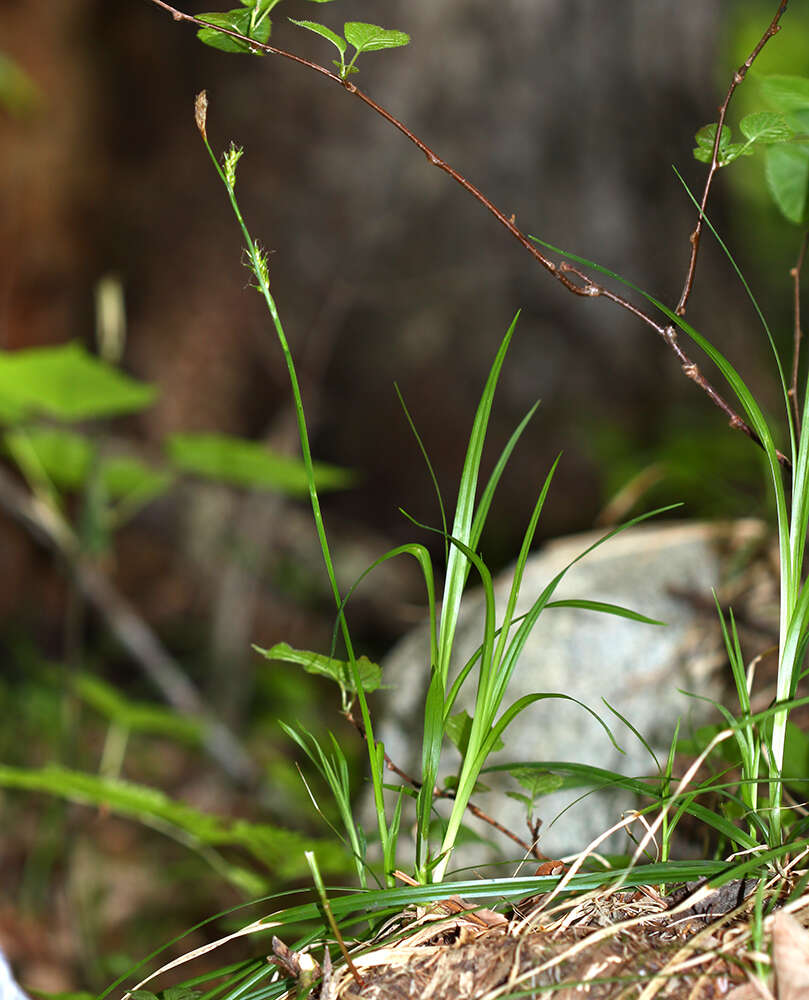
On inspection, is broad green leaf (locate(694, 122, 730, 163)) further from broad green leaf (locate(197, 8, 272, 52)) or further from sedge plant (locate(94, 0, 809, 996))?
broad green leaf (locate(197, 8, 272, 52))

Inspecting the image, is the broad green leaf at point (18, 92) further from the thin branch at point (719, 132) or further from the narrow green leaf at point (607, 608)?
the narrow green leaf at point (607, 608)

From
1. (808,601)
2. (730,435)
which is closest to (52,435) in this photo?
(808,601)

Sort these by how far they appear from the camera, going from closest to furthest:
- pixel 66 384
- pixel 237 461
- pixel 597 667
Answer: pixel 597 667
pixel 66 384
pixel 237 461

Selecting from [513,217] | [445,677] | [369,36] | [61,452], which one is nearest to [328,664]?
[445,677]

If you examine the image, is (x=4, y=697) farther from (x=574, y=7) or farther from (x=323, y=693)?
(x=574, y=7)

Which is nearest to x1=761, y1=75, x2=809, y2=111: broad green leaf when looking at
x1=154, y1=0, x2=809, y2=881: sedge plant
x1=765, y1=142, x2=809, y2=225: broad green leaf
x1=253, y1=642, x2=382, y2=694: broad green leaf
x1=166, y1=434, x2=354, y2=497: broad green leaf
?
x1=154, y1=0, x2=809, y2=881: sedge plant

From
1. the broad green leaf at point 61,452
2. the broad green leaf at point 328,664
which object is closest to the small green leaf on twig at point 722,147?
the broad green leaf at point 328,664

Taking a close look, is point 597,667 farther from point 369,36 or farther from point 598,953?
point 369,36
